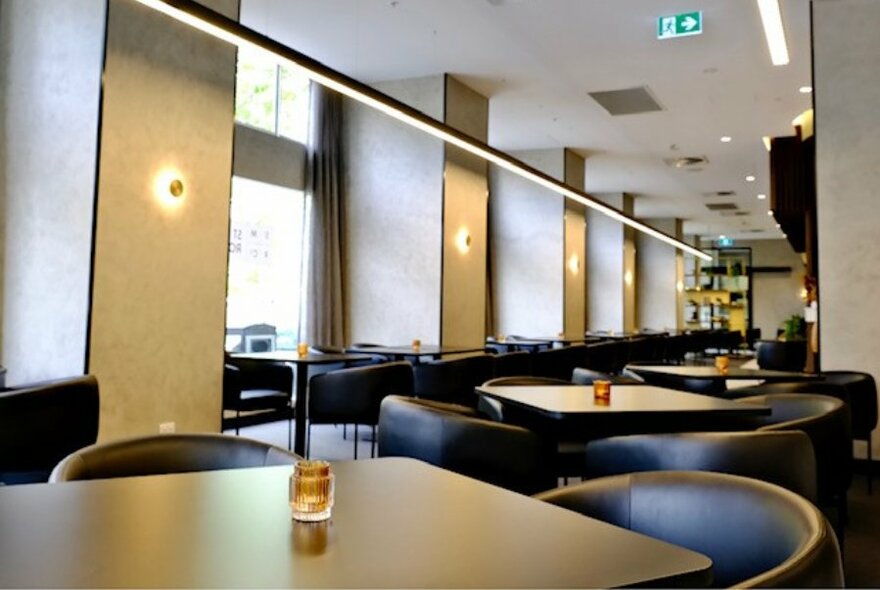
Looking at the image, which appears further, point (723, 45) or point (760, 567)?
point (723, 45)

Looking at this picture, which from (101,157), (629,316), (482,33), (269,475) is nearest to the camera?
(269,475)

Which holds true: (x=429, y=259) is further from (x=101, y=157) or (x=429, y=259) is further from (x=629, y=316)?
(x=629, y=316)

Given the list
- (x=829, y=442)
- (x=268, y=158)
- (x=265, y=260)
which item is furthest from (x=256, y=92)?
(x=829, y=442)

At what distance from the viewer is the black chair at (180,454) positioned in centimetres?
188

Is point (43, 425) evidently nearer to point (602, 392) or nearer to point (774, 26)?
point (602, 392)

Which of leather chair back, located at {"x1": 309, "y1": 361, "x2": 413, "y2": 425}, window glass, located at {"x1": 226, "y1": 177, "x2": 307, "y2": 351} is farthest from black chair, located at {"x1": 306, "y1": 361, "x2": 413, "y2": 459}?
window glass, located at {"x1": 226, "y1": 177, "x2": 307, "y2": 351}

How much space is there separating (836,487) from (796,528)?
208 cm

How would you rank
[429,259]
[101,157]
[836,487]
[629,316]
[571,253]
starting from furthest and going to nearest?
1. [629,316]
2. [571,253]
3. [429,259]
4. [101,157]
5. [836,487]

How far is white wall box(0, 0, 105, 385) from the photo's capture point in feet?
15.1

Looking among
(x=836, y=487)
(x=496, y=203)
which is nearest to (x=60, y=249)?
(x=836, y=487)

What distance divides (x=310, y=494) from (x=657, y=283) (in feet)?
58.6

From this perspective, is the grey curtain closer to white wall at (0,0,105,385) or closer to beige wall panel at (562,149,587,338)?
white wall at (0,0,105,385)

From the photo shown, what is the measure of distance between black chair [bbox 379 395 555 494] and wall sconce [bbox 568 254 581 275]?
942 centimetres

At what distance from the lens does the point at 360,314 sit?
27.8 ft
